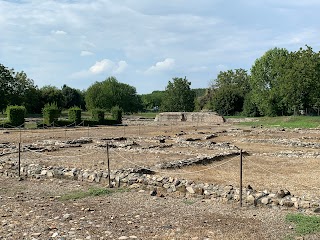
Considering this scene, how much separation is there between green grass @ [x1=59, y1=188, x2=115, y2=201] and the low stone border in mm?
768

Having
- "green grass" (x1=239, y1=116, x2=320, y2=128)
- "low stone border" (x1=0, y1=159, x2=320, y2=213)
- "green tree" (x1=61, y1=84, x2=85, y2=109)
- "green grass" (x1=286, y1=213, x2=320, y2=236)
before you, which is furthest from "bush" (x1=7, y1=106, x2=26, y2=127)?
"green tree" (x1=61, y1=84, x2=85, y2=109)

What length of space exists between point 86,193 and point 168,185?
2.44 meters

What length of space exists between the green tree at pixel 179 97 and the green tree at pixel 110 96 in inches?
430

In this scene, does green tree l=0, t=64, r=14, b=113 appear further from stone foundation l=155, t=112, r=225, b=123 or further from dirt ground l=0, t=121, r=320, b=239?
dirt ground l=0, t=121, r=320, b=239

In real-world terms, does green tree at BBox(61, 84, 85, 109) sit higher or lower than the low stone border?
higher

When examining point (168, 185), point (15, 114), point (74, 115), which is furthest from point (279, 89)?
point (168, 185)

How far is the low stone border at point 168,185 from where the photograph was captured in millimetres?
9094

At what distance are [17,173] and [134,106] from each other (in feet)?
290

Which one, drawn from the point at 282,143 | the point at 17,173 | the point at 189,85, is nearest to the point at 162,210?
the point at 17,173

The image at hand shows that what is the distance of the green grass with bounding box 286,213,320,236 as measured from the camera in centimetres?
727

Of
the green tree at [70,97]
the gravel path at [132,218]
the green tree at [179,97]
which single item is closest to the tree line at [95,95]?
the green tree at [179,97]

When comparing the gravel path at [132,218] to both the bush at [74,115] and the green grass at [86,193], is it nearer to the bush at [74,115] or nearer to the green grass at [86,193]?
the green grass at [86,193]

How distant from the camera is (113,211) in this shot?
8984mm

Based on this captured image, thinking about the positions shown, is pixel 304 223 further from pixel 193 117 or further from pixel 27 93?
pixel 27 93
